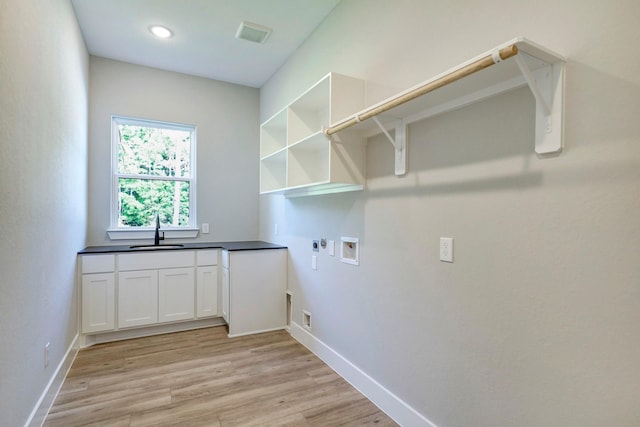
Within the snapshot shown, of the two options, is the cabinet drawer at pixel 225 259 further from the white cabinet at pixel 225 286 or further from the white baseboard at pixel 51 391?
the white baseboard at pixel 51 391

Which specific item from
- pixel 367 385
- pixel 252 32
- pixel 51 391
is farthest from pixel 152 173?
pixel 367 385

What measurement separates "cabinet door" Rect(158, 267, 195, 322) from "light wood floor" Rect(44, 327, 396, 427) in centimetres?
30

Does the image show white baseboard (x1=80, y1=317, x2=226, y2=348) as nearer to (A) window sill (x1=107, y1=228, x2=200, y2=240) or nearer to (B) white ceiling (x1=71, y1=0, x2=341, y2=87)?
(A) window sill (x1=107, y1=228, x2=200, y2=240)

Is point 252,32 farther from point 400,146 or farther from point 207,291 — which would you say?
point 207,291

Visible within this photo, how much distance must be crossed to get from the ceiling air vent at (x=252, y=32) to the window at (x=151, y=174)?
1.38m

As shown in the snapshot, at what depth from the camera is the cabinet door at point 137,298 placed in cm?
321

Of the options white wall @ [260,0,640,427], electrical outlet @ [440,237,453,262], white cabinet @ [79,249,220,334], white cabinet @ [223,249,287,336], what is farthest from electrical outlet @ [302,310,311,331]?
electrical outlet @ [440,237,453,262]

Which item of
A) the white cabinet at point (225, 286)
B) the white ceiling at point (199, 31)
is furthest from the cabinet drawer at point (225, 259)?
the white ceiling at point (199, 31)

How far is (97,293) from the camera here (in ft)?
10.2

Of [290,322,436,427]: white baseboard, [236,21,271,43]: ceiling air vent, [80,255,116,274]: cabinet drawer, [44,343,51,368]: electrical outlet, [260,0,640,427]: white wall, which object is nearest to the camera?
[260,0,640,427]: white wall

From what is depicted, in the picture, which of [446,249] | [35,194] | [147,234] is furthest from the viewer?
[147,234]

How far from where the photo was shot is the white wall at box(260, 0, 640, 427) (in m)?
1.10

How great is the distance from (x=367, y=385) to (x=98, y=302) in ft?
8.32

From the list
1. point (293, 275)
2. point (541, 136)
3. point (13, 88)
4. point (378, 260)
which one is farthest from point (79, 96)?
point (541, 136)
